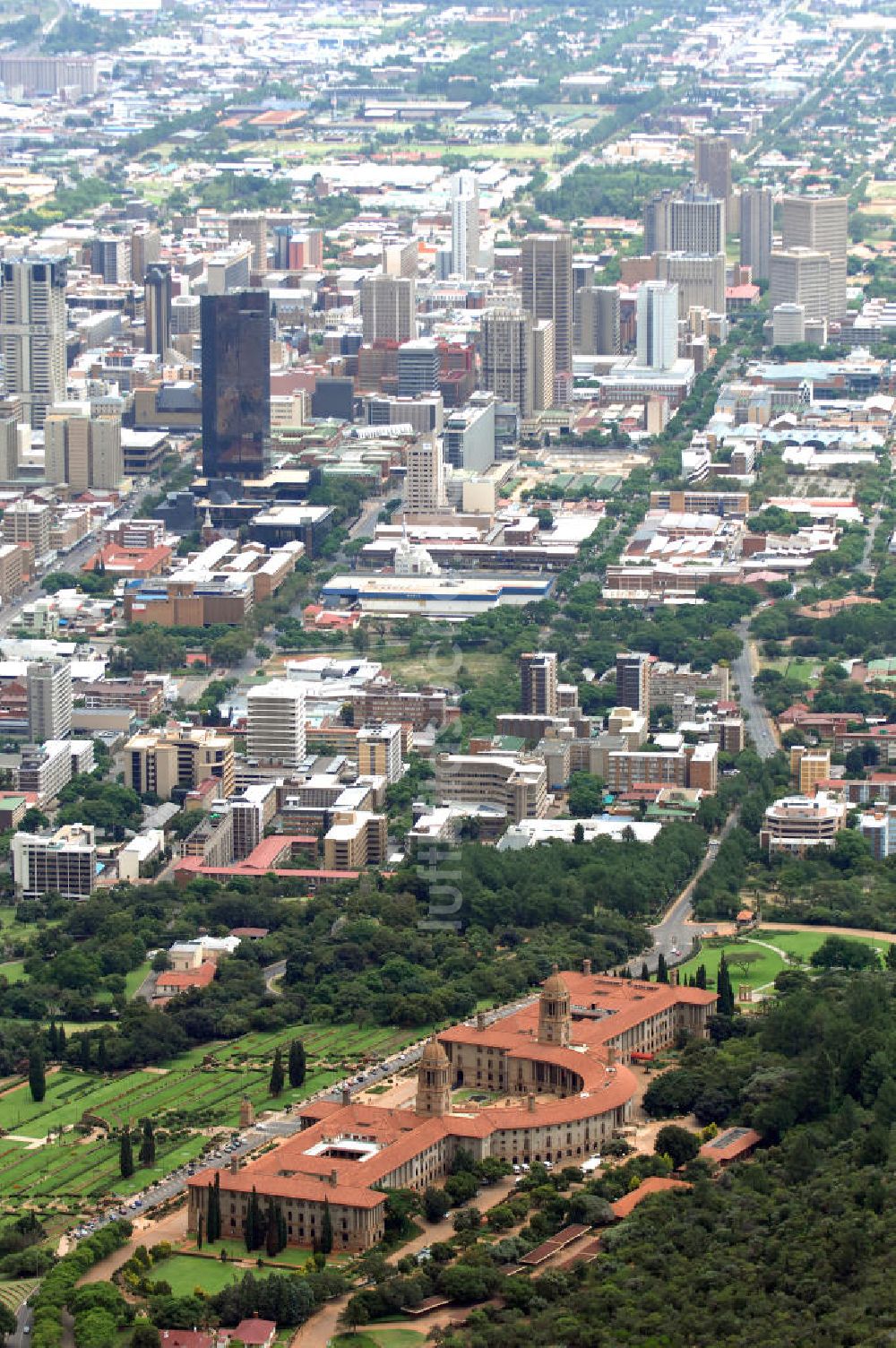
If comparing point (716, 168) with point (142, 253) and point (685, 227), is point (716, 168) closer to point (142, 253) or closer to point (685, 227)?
point (685, 227)

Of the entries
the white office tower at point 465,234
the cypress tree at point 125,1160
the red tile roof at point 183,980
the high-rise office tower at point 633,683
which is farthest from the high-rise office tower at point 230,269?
the cypress tree at point 125,1160

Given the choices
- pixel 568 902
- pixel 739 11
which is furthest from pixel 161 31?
pixel 568 902

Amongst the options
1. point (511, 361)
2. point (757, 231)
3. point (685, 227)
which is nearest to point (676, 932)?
point (511, 361)

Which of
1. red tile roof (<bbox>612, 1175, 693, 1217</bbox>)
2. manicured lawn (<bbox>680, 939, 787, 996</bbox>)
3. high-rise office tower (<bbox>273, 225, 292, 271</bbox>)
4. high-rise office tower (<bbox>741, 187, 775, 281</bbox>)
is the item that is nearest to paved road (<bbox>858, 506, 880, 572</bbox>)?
manicured lawn (<bbox>680, 939, 787, 996</bbox>)

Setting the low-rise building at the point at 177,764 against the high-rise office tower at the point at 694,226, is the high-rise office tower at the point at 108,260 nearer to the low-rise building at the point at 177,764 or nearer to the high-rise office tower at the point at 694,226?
the high-rise office tower at the point at 694,226

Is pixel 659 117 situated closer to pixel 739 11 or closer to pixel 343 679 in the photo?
pixel 739 11

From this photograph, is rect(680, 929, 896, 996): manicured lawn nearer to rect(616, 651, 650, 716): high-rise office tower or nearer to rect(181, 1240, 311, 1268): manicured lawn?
rect(181, 1240, 311, 1268): manicured lawn
